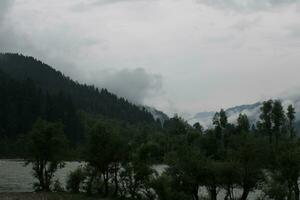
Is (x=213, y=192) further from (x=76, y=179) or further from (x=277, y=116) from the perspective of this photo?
(x=277, y=116)

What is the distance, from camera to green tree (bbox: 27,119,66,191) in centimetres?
6769

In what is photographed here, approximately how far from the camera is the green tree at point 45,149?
6769 cm

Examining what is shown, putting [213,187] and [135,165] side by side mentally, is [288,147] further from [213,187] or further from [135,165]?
[135,165]

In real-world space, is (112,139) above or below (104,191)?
above

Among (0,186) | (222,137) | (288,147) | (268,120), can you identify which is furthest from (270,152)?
(222,137)

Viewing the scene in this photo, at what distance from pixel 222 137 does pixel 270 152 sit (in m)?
95.5

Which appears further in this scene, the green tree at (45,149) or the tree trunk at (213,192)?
the green tree at (45,149)

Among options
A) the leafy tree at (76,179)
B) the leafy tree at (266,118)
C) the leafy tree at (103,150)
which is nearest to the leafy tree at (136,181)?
the leafy tree at (103,150)

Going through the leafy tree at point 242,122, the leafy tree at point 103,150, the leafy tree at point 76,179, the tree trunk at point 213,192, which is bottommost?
the tree trunk at point 213,192

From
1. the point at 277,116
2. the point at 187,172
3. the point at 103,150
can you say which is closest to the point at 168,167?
the point at 187,172

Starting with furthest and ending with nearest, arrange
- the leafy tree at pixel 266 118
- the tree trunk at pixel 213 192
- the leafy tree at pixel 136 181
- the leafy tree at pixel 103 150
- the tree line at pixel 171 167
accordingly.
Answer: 1. the leafy tree at pixel 266 118
2. the leafy tree at pixel 103 150
3. the leafy tree at pixel 136 181
4. the tree trunk at pixel 213 192
5. the tree line at pixel 171 167

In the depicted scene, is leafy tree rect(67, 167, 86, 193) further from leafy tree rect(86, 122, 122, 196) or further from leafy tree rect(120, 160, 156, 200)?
leafy tree rect(120, 160, 156, 200)

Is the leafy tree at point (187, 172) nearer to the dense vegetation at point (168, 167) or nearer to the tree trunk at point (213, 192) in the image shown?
the dense vegetation at point (168, 167)

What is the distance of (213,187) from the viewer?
175 feet
